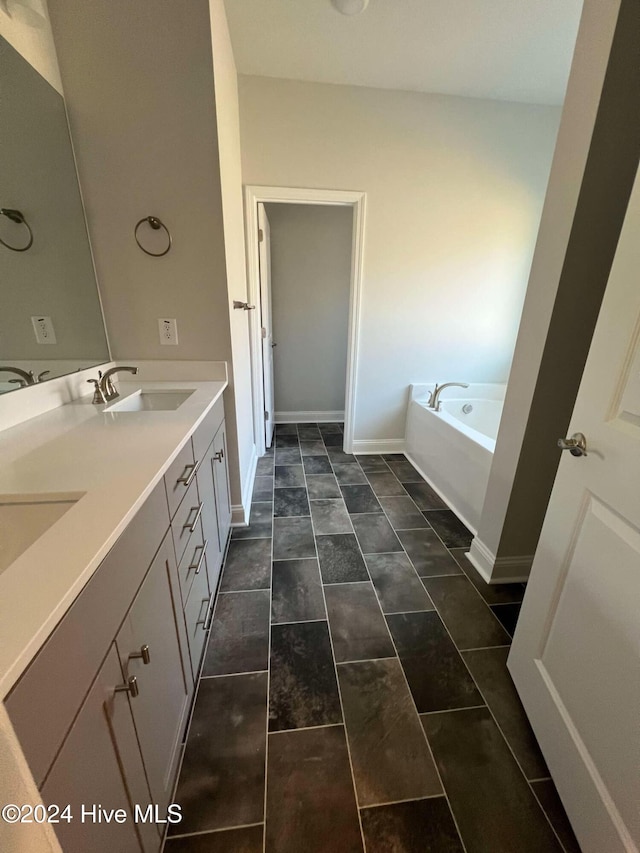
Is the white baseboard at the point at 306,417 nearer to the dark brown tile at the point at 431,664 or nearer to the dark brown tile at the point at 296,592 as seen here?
the dark brown tile at the point at 296,592

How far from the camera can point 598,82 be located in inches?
41.7

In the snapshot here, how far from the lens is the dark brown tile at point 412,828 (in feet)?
2.83

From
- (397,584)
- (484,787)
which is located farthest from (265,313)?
(484,787)

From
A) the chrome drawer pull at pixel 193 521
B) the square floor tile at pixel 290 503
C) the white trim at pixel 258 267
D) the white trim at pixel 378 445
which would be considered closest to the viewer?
the chrome drawer pull at pixel 193 521

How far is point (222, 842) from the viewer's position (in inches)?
33.9

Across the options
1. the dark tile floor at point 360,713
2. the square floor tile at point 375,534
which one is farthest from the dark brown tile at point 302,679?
the square floor tile at point 375,534

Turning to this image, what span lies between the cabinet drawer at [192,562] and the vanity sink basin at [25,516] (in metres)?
0.39

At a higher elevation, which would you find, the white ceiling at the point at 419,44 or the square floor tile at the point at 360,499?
the white ceiling at the point at 419,44

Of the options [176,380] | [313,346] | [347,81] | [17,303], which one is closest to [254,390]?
[176,380]

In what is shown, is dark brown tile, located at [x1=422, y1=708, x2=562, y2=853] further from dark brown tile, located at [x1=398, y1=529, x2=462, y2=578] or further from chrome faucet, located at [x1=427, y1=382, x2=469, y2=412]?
chrome faucet, located at [x1=427, y1=382, x2=469, y2=412]

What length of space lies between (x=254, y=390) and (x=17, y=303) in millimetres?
1661

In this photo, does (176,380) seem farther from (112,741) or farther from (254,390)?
(112,741)

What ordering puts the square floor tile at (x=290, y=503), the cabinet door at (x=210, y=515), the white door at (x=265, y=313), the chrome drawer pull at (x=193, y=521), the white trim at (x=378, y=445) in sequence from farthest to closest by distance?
the white trim at (x=378, y=445)
the white door at (x=265, y=313)
the square floor tile at (x=290, y=503)
the cabinet door at (x=210, y=515)
the chrome drawer pull at (x=193, y=521)

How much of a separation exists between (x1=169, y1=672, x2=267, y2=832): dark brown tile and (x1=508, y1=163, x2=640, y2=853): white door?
86cm
